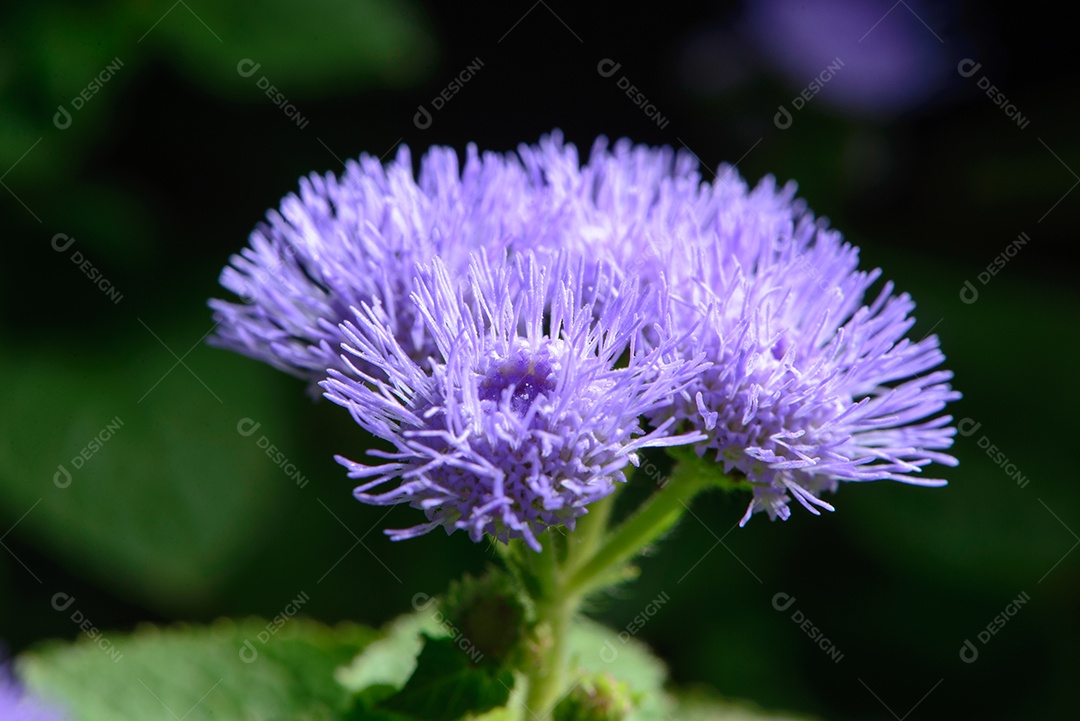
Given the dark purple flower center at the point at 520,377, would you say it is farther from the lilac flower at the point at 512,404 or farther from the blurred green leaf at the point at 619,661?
the blurred green leaf at the point at 619,661

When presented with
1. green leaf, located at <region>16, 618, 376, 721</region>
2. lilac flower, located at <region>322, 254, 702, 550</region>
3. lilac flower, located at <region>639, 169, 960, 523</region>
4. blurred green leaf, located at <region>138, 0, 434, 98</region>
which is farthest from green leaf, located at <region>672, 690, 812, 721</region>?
blurred green leaf, located at <region>138, 0, 434, 98</region>

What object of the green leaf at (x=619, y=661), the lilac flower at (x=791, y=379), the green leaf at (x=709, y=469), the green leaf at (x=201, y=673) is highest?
the lilac flower at (x=791, y=379)

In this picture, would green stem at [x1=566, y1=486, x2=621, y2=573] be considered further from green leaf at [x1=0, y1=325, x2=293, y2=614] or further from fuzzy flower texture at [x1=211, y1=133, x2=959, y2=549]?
green leaf at [x1=0, y1=325, x2=293, y2=614]

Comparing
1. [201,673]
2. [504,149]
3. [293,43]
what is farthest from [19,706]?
[504,149]

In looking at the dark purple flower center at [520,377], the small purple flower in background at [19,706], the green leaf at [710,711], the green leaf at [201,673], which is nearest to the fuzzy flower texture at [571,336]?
the dark purple flower center at [520,377]

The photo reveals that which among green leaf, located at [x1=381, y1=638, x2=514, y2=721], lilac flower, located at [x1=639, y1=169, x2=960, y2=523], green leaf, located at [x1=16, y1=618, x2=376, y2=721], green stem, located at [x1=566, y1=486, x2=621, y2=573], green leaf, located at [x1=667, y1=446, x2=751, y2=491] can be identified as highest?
lilac flower, located at [x1=639, y1=169, x2=960, y2=523]

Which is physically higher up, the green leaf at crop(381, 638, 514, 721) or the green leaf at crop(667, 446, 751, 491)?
the green leaf at crop(667, 446, 751, 491)

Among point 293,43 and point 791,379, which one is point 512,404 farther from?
point 293,43
